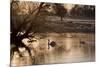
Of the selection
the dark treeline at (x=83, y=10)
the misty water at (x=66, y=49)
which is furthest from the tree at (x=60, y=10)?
the misty water at (x=66, y=49)

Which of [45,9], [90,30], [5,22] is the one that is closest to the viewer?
[5,22]

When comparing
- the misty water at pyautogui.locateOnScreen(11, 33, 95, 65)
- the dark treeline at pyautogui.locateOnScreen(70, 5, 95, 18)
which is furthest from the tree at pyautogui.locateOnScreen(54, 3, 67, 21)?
the misty water at pyautogui.locateOnScreen(11, 33, 95, 65)

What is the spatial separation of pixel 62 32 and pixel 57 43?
137 millimetres

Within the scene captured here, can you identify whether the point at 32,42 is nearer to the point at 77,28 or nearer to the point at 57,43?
the point at 57,43

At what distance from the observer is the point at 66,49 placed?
2172mm

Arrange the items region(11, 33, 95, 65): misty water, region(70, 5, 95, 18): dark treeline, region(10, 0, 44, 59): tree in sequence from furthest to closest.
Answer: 1. region(70, 5, 95, 18): dark treeline
2. region(11, 33, 95, 65): misty water
3. region(10, 0, 44, 59): tree

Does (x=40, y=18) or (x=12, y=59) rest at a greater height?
(x=40, y=18)

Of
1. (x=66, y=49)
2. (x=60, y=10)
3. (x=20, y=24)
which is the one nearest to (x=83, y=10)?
(x=60, y=10)

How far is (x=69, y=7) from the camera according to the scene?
7.18 ft

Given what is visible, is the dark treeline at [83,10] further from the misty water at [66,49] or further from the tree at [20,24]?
the tree at [20,24]

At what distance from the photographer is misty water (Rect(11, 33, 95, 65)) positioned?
2084mm

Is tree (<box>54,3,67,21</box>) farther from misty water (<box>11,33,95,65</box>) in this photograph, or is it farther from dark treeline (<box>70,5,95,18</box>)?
misty water (<box>11,33,95,65</box>)

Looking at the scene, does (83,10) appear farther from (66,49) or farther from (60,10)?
(66,49)

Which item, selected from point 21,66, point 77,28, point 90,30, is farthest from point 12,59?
point 90,30
